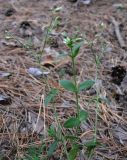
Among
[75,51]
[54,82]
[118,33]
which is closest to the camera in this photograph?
[75,51]

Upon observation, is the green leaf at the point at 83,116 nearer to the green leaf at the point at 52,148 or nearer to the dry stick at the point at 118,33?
the green leaf at the point at 52,148

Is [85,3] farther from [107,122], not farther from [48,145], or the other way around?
[48,145]

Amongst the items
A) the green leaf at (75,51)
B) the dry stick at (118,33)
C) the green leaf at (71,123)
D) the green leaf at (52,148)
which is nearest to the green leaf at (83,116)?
the green leaf at (71,123)

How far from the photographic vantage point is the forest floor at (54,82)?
1739 mm

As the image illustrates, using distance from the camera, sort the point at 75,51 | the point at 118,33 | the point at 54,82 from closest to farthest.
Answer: the point at 75,51, the point at 54,82, the point at 118,33

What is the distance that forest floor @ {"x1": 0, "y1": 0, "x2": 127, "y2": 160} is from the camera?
68.5 inches

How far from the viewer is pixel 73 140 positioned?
65.2 inches

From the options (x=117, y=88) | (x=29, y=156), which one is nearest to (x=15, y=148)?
(x=29, y=156)

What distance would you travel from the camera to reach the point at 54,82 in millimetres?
2211

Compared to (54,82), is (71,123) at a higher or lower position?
higher

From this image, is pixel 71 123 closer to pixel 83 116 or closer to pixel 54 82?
pixel 83 116

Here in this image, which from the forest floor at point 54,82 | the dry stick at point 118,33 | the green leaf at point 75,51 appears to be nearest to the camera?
the green leaf at point 75,51

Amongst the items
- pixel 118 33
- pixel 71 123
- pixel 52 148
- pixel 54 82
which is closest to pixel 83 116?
pixel 71 123

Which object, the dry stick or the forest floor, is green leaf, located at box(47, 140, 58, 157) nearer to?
the forest floor
